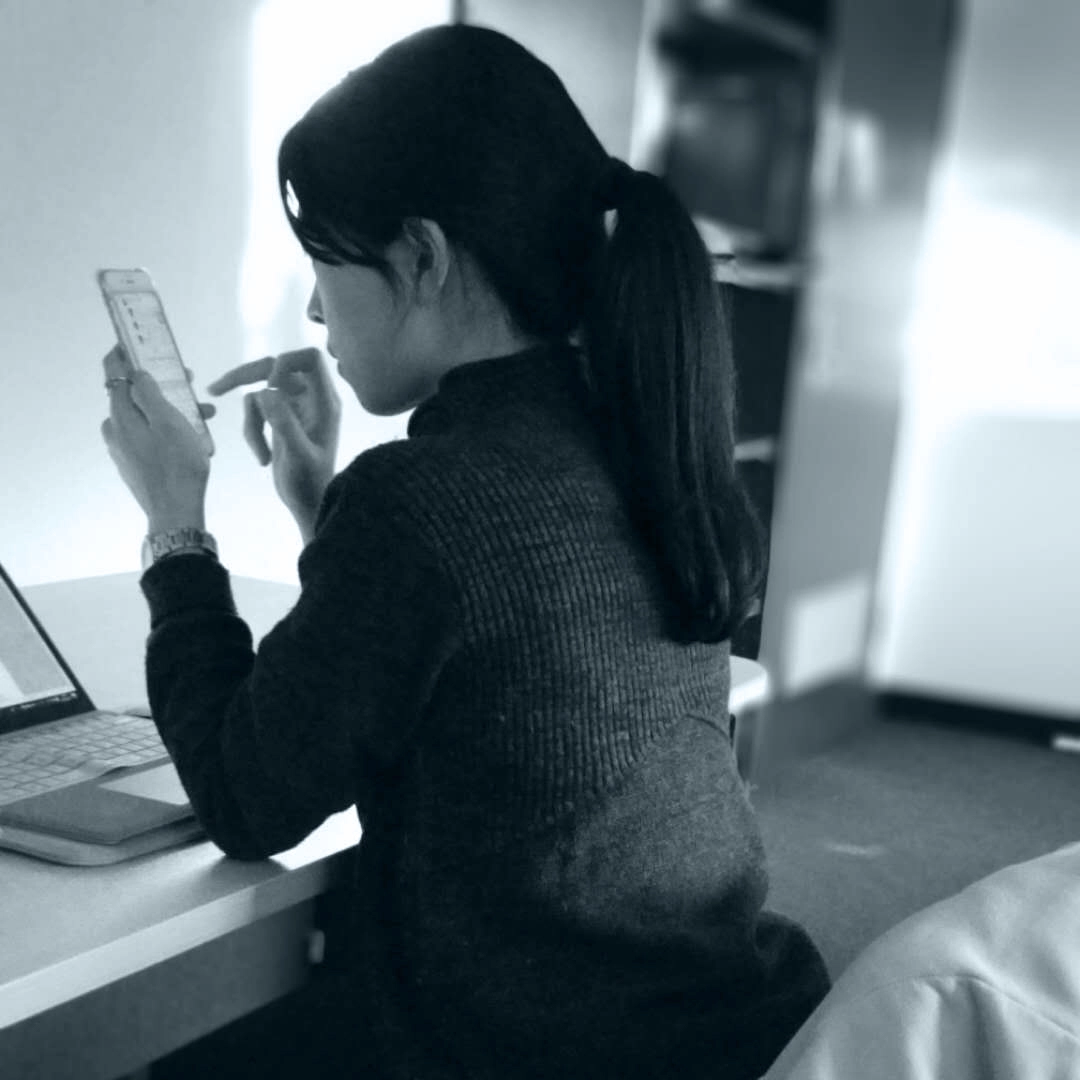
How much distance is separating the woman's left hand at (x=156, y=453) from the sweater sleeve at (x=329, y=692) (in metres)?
0.15

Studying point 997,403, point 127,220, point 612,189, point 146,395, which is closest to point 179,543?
point 146,395

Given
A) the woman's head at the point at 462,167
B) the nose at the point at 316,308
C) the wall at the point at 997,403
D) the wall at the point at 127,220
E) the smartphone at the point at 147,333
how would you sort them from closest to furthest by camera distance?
the woman's head at the point at 462,167 < the nose at the point at 316,308 < the smartphone at the point at 147,333 < the wall at the point at 127,220 < the wall at the point at 997,403

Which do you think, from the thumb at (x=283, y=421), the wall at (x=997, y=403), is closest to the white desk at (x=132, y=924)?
the thumb at (x=283, y=421)

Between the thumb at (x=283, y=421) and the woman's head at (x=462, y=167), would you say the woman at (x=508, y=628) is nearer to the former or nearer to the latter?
the woman's head at (x=462, y=167)

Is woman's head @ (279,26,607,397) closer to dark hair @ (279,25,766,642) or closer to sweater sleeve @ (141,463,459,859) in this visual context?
dark hair @ (279,25,766,642)

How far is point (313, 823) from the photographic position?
768mm

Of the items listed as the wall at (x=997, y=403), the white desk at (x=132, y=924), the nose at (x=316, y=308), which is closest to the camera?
the white desk at (x=132, y=924)

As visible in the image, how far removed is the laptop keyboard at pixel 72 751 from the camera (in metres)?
0.90

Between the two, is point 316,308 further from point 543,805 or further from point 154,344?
point 543,805

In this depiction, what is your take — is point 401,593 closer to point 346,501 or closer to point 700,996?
point 346,501

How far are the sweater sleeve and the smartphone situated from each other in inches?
14.0

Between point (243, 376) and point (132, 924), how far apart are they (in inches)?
22.3

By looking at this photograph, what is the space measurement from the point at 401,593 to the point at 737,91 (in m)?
2.49

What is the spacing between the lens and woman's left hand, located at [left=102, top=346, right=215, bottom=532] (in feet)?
2.91
